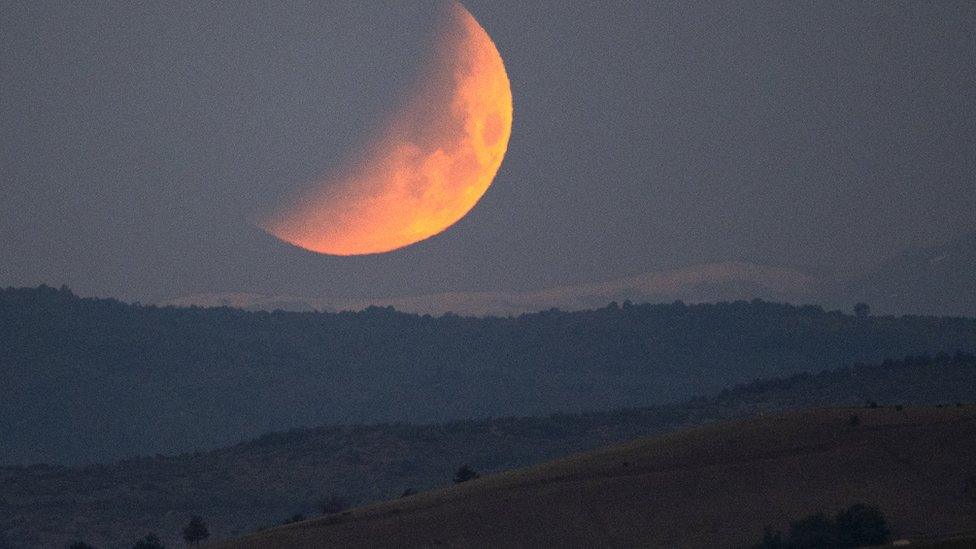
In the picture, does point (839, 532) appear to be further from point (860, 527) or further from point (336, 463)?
point (336, 463)

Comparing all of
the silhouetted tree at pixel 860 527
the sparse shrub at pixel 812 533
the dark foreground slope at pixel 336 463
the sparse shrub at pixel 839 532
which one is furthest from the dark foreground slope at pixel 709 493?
the dark foreground slope at pixel 336 463

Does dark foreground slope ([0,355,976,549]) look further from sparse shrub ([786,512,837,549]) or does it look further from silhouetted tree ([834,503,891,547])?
silhouetted tree ([834,503,891,547])

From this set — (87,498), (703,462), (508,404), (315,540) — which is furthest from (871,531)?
(508,404)

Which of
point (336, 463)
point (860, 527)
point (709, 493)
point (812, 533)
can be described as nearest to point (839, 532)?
point (860, 527)

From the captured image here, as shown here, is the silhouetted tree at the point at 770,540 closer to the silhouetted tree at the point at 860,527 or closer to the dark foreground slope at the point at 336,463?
the silhouetted tree at the point at 860,527

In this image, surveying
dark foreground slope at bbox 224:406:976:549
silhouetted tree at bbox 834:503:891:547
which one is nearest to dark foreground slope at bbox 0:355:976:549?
dark foreground slope at bbox 224:406:976:549
